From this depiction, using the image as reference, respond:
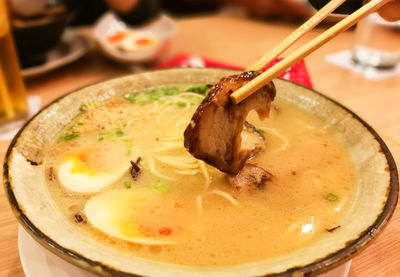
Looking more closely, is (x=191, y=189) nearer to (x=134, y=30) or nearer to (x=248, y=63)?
(x=248, y=63)

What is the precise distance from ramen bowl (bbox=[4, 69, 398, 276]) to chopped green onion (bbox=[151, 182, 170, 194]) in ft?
1.07

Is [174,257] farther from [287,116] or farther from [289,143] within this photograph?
[287,116]

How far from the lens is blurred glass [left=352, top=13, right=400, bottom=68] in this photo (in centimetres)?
295

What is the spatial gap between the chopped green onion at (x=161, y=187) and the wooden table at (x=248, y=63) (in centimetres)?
56

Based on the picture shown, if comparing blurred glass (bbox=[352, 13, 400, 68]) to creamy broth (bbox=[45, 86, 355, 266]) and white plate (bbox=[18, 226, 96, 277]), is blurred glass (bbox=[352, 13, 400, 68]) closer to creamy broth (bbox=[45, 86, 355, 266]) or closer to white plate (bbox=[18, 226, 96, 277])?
creamy broth (bbox=[45, 86, 355, 266])

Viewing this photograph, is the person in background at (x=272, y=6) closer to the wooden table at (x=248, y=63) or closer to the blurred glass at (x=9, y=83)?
the wooden table at (x=248, y=63)

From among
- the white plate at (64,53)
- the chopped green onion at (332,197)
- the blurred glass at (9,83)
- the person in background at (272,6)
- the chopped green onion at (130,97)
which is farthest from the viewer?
the white plate at (64,53)

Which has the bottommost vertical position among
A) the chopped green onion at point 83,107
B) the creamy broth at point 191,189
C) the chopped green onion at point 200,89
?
the creamy broth at point 191,189

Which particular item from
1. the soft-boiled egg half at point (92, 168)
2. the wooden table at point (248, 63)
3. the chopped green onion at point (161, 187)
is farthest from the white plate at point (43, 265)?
the chopped green onion at point (161, 187)

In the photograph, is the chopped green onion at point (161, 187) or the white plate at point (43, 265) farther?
the chopped green onion at point (161, 187)

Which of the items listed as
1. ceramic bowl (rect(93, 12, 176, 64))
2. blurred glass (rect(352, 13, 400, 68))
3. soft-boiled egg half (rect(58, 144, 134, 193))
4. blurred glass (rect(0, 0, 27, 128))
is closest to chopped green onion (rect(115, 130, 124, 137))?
soft-boiled egg half (rect(58, 144, 134, 193))

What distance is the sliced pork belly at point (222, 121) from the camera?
1.26 m

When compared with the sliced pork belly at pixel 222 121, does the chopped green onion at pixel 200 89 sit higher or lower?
lower

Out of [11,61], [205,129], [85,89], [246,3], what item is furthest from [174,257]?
[246,3]
